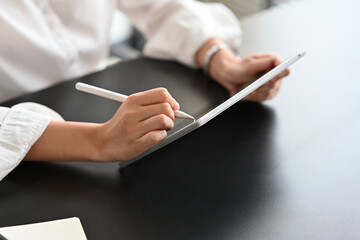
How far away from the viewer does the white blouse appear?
2.81 feet

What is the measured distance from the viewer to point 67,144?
65 cm

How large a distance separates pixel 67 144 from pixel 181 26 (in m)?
0.44

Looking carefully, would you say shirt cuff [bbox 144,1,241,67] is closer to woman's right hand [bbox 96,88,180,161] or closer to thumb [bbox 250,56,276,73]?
thumb [bbox 250,56,276,73]

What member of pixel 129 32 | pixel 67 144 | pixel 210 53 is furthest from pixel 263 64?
pixel 129 32

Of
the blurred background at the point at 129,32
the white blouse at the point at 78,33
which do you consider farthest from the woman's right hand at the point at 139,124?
the blurred background at the point at 129,32

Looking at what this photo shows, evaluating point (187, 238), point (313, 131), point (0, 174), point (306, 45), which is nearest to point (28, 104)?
point (0, 174)

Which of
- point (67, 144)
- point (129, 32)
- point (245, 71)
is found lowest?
point (67, 144)

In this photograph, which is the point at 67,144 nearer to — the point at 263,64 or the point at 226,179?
the point at 226,179

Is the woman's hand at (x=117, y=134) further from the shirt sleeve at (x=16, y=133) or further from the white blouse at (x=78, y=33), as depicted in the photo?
the white blouse at (x=78, y=33)

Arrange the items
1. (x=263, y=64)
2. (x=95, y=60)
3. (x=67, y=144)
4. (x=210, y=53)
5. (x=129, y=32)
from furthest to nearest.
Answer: (x=129, y=32) < (x=95, y=60) < (x=210, y=53) < (x=263, y=64) < (x=67, y=144)

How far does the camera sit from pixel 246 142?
2.33ft

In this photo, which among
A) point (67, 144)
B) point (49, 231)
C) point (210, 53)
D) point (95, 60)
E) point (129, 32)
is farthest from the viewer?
point (129, 32)

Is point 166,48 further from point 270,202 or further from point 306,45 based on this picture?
point 270,202

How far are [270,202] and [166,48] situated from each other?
0.50 metres
